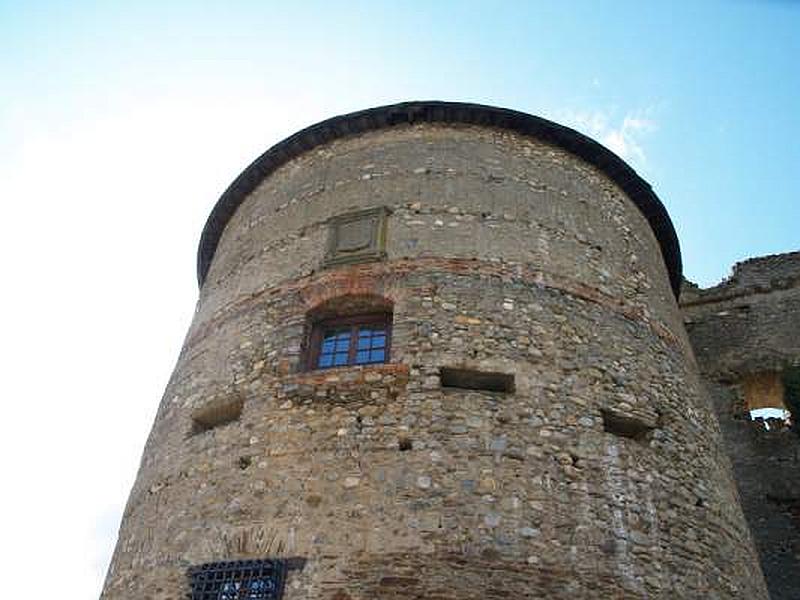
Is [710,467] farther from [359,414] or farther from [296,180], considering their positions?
[296,180]

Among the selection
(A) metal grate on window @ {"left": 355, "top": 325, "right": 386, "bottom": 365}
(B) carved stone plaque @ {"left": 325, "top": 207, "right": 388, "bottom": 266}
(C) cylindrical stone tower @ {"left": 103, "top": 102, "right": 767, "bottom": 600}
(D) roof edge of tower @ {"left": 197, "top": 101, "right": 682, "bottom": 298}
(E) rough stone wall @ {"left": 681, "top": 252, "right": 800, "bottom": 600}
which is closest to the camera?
(C) cylindrical stone tower @ {"left": 103, "top": 102, "right": 767, "bottom": 600}

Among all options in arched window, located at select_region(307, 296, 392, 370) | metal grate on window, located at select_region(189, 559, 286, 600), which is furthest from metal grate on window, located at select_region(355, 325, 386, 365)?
metal grate on window, located at select_region(189, 559, 286, 600)

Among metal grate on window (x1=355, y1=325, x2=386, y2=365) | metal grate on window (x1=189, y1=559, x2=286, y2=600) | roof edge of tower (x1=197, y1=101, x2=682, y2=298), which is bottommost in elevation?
metal grate on window (x1=189, y1=559, x2=286, y2=600)

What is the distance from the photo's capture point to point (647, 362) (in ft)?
29.1

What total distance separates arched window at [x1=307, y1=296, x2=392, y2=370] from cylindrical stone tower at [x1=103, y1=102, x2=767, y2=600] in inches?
1.2

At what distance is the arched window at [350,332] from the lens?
8.48 meters

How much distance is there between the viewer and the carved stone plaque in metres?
9.19

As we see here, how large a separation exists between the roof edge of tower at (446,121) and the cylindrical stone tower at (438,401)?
0.16 feet

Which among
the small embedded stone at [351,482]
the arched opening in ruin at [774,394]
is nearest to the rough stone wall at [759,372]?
the arched opening in ruin at [774,394]

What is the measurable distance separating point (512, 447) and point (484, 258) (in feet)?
9.01

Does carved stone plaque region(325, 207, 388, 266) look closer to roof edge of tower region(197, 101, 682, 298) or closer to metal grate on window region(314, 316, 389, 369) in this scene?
metal grate on window region(314, 316, 389, 369)

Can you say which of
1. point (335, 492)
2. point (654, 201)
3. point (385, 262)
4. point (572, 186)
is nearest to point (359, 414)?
point (335, 492)

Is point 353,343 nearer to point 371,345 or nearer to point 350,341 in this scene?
point 350,341

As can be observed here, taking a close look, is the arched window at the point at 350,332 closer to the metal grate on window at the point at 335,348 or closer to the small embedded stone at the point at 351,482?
the metal grate on window at the point at 335,348
